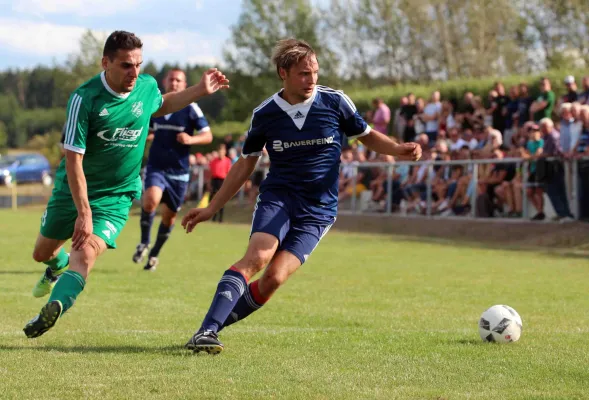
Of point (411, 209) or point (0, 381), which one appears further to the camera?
point (411, 209)

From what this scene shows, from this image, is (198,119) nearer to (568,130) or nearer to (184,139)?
(184,139)

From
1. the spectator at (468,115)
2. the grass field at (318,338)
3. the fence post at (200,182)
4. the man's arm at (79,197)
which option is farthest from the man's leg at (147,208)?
the fence post at (200,182)

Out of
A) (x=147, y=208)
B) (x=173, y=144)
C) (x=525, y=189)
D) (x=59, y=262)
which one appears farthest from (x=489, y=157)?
(x=59, y=262)

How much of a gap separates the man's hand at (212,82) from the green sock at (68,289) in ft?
5.80

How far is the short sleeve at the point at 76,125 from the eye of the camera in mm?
6746

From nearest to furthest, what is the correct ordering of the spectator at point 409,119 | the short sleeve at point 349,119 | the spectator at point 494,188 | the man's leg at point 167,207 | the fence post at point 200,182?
1. the short sleeve at point 349,119
2. the man's leg at point 167,207
3. the spectator at point 494,188
4. the spectator at point 409,119
5. the fence post at point 200,182

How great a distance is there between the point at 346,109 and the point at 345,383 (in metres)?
2.31

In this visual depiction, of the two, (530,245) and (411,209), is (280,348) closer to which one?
(530,245)

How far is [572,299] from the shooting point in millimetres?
10117

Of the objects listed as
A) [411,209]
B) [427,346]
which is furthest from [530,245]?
[427,346]

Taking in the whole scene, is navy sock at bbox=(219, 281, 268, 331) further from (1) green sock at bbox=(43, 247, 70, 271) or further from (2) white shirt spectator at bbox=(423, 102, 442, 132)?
(2) white shirt spectator at bbox=(423, 102, 442, 132)

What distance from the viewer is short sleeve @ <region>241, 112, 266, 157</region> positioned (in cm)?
678

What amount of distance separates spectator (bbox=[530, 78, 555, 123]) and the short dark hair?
14591 mm

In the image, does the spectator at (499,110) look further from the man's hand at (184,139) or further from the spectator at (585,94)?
the man's hand at (184,139)
